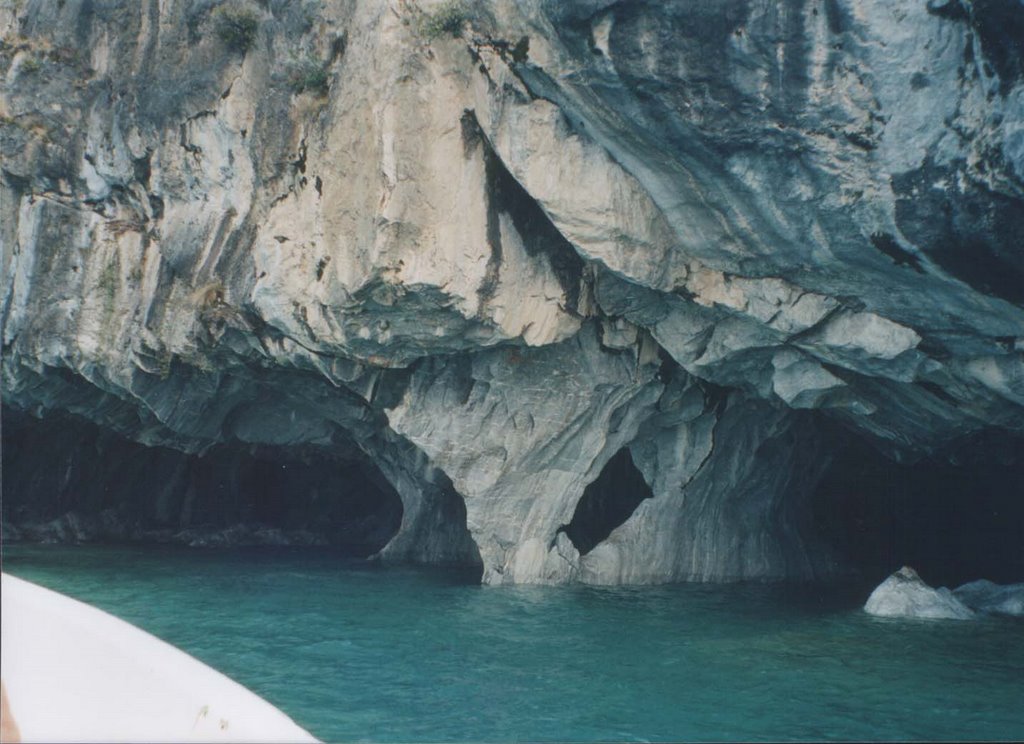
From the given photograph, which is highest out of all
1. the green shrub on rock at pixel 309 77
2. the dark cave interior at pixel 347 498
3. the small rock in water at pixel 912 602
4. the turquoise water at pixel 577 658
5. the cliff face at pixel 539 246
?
the green shrub on rock at pixel 309 77

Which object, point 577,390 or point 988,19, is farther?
point 577,390

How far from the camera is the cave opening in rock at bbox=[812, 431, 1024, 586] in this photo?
2578cm

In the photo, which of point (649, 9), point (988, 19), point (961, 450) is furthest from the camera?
point (961, 450)

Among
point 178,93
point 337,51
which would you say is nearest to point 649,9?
point 337,51

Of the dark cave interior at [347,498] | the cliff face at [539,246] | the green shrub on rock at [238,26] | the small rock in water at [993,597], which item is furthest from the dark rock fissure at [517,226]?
the small rock in water at [993,597]

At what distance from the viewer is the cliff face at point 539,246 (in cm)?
1252

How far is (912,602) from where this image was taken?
17.5m

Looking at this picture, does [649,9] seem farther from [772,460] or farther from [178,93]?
[772,460]

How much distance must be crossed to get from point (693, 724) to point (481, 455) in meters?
10.7

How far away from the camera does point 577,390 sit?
1991cm

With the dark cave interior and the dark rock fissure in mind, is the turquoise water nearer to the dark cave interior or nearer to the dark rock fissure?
the dark cave interior

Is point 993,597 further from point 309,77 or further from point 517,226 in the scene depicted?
point 309,77

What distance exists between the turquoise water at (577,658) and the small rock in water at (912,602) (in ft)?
1.60

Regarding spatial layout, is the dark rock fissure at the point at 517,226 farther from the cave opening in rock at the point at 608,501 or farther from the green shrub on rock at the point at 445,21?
the cave opening in rock at the point at 608,501
